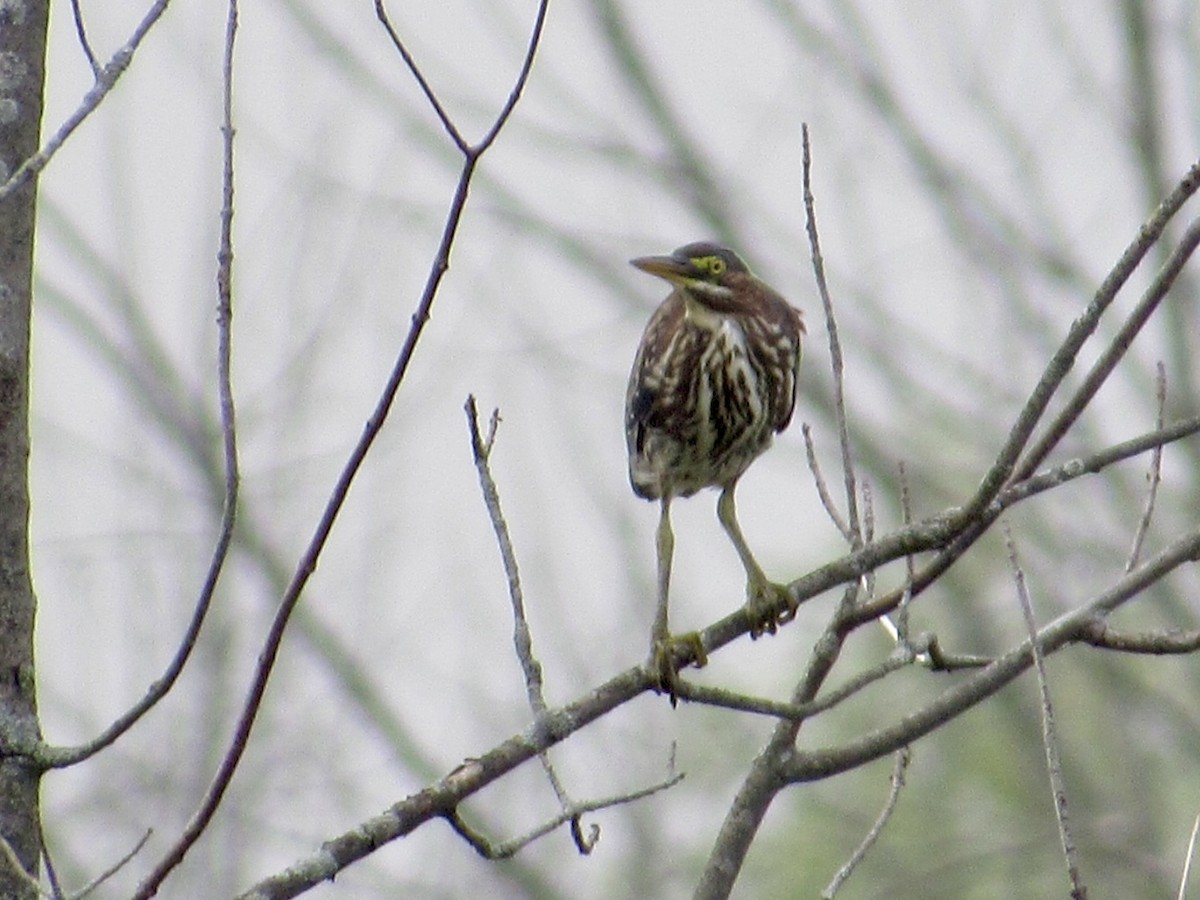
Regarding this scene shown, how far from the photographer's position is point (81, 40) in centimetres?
335

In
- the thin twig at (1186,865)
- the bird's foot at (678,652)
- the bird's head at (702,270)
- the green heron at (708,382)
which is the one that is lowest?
the thin twig at (1186,865)

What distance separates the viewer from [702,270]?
20.5 ft

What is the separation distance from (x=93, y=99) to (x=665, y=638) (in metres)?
2.04

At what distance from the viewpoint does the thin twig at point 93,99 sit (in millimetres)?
3117

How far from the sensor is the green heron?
5.94 m

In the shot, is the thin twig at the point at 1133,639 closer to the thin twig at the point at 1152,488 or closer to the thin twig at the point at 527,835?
the thin twig at the point at 1152,488

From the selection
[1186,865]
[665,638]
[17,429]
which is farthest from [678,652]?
[17,429]

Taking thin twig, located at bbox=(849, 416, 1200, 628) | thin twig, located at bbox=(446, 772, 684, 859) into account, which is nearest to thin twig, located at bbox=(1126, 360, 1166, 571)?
thin twig, located at bbox=(849, 416, 1200, 628)

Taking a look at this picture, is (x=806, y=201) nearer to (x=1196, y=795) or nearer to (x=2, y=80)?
(x=2, y=80)

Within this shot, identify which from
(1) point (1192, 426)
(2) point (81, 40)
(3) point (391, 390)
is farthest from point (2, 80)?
(1) point (1192, 426)

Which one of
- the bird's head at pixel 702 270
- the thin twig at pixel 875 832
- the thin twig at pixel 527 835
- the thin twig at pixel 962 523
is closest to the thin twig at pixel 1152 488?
the thin twig at pixel 962 523

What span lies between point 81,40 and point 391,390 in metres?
0.98

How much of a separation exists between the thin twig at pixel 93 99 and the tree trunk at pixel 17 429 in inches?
3.8

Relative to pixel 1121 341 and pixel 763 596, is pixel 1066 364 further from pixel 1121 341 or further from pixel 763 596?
pixel 763 596
